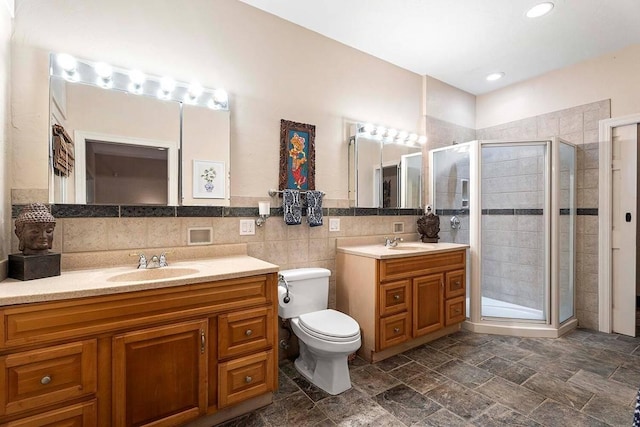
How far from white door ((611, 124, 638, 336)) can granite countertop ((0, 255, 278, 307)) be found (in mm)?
3301

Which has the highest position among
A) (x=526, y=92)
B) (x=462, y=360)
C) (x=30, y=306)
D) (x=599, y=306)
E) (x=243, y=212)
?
(x=526, y=92)

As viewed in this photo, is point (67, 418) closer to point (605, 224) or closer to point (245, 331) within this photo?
point (245, 331)

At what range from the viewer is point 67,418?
1231 mm

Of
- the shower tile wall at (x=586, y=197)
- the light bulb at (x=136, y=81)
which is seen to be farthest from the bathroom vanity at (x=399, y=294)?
the light bulb at (x=136, y=81)

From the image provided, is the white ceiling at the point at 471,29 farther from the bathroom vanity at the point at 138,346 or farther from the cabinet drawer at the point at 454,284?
the cabinet drawer at the point at 454,284

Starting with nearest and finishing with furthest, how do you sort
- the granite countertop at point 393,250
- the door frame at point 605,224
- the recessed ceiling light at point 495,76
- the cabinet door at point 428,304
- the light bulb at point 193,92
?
the light bulb at point 193,92
the granite countertop at point 393,250
the cabinet door at point 428,304
the door frame at point 605,224
the recessed ceiling light at point 495,76

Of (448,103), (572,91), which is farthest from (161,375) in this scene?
(572,91)

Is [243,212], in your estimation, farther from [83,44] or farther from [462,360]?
[462,360]

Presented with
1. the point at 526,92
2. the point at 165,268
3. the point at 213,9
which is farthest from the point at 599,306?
the point at 213,9

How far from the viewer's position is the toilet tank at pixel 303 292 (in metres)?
2.10

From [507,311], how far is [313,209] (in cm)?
237

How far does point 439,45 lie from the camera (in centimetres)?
273

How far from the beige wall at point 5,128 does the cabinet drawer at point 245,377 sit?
1.21m

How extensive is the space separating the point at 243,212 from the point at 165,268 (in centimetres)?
65
